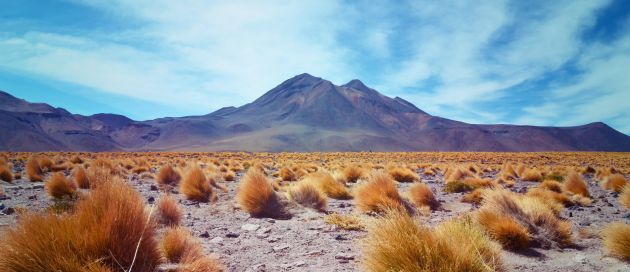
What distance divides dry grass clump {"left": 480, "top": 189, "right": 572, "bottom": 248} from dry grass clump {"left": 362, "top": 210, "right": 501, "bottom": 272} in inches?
118

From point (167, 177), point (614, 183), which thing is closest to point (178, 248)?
point (167, 177)

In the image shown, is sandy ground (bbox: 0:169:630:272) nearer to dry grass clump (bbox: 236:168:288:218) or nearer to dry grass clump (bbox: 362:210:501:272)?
dry grass clump (bbox: 236:168:288:218)

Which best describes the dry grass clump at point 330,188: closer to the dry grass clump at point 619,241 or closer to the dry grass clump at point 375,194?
the dry grass clump at point 375,194

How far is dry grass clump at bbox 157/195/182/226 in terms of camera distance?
19.2ft

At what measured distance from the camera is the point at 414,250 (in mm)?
2955

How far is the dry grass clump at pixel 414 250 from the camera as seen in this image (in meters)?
2.87

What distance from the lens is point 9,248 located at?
257 centimetres

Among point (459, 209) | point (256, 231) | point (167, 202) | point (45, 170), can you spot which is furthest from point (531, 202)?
point (45, 170)

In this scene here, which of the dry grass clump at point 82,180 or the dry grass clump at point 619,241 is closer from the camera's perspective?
the dry grass clump at point 619,241

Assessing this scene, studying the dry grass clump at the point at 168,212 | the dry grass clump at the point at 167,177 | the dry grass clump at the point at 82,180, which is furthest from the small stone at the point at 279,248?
the dry grass clump at the point at 167,177

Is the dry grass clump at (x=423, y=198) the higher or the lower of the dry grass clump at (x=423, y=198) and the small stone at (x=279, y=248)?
the higher

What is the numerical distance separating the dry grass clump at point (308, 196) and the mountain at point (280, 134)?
350 ft

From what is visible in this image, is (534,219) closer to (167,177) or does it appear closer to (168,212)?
(168,212)

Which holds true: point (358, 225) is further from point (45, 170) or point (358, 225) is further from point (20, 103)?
point (20, 103)
